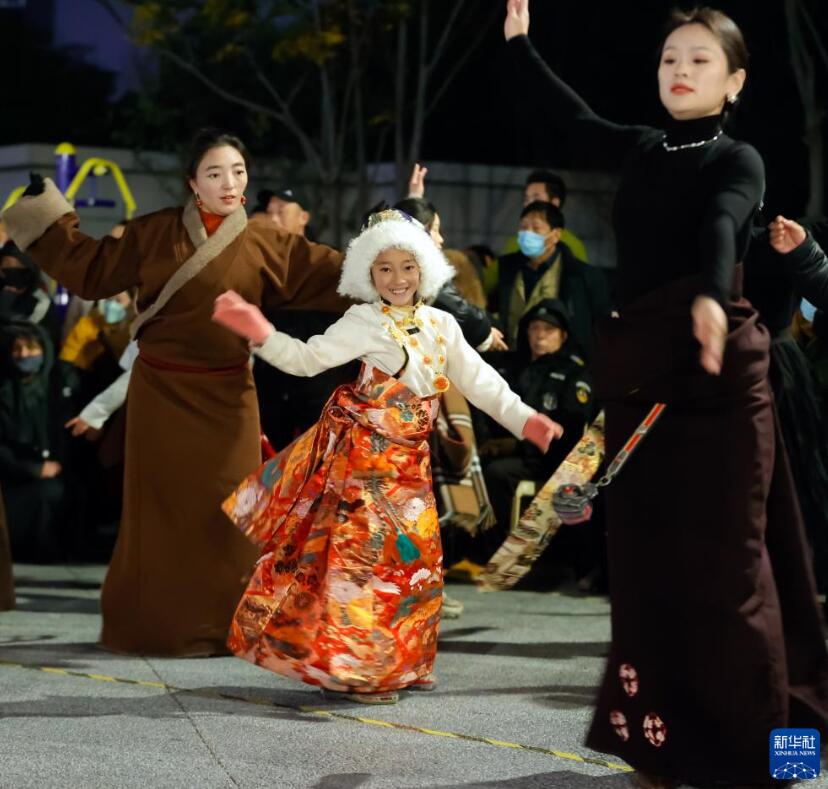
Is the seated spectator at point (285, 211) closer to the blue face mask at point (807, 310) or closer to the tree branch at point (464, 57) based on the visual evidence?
the blue face mask at point (807, 310)

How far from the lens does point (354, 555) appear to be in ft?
17.1

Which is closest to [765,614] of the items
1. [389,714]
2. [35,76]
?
[389,714]

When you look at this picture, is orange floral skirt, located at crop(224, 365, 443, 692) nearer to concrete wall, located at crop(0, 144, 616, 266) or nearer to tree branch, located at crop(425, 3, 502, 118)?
concrete wall, located at crop(0, 144, 616, 266)

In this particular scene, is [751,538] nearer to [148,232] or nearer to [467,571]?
[148,232]

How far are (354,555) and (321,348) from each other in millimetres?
632

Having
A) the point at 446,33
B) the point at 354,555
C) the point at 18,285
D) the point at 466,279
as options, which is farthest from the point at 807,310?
the point at 446,33

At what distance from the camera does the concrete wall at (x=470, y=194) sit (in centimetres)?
1672

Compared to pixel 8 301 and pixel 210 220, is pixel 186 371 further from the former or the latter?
pixel 8 301

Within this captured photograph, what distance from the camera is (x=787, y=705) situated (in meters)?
3.90

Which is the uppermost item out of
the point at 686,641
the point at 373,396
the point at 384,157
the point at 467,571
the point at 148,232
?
the point at 384,157

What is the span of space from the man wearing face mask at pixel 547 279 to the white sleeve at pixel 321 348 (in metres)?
3.50

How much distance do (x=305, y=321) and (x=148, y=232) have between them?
6.33 ft

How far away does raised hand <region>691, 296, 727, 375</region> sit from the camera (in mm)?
3566

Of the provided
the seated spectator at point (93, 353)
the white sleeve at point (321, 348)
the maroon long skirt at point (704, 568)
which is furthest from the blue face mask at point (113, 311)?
the maroon long skirt at point (704, 568)
